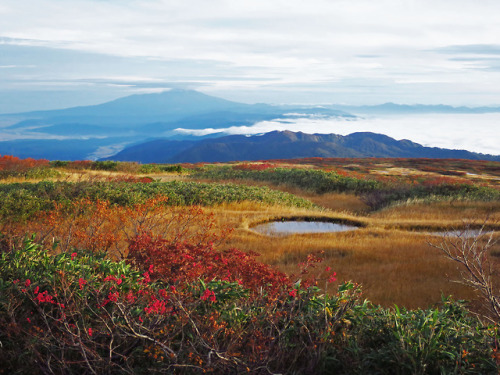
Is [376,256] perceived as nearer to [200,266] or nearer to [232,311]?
[200,266]

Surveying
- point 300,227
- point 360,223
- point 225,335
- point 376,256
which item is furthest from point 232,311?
point 360,223

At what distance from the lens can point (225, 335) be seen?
5.07 m

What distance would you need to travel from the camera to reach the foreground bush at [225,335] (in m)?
4.70

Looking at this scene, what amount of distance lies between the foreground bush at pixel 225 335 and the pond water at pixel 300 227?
38.6ft

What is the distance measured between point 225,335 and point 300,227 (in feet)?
47.6

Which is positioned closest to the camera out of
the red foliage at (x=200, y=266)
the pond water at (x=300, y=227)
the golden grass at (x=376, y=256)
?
the red foliage at (x=200, y=266)

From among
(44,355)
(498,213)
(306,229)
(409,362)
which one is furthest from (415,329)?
(498,213)

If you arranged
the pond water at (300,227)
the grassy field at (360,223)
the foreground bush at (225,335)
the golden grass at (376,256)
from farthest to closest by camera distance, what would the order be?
the pond water at (300,227)
the grassy field at (360,223)
the golden grass at (376,256)
the foreground bush at (225,335)

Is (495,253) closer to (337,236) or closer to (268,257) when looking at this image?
(337,236)

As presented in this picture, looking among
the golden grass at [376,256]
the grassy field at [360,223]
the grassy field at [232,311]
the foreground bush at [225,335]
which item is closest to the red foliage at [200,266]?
the grassy field at [232,311]

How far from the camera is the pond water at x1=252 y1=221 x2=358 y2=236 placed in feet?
60.3

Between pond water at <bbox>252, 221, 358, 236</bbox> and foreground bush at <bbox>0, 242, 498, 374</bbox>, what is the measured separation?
38.6 feet

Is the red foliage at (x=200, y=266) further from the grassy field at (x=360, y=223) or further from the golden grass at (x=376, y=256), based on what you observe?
the grassy field at (x=360, y=223)

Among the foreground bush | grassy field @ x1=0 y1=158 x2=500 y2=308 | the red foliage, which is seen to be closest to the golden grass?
grassy field @ x1=0 y1=158 x2=500 y2=308
